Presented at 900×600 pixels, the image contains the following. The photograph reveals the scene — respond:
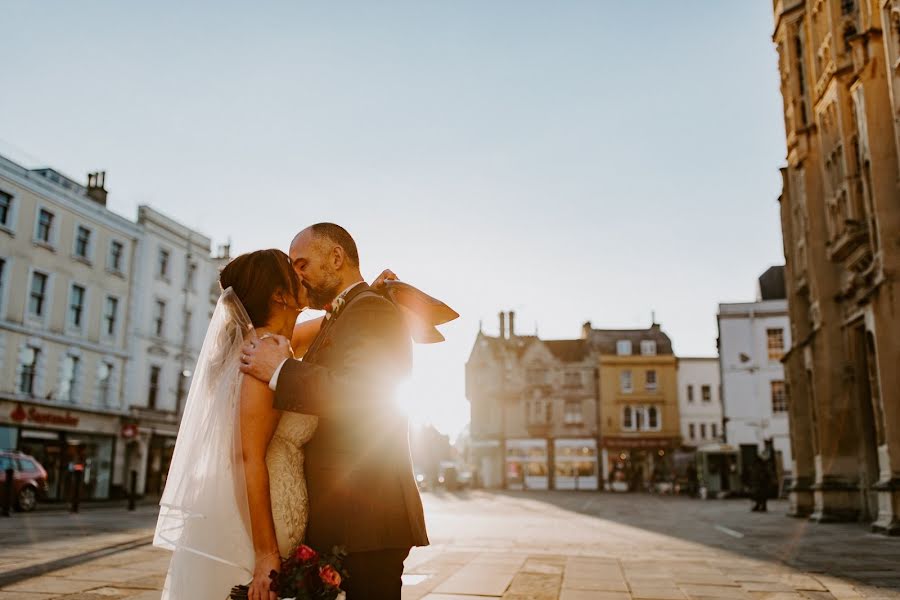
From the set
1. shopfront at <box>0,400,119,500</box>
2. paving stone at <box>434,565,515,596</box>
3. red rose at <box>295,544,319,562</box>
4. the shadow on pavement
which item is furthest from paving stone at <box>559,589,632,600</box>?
shopfront at <box>0,400,119,500</box>

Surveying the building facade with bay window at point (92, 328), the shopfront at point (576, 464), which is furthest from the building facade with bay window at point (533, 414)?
the building facade with bay window at point (92, 328)

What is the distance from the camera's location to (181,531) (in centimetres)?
236

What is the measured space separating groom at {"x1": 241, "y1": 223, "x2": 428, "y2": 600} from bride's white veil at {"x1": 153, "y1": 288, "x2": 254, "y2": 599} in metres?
0.19

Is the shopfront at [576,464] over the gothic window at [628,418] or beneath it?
beneath

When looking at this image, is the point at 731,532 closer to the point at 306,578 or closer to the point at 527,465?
the point at 306,578

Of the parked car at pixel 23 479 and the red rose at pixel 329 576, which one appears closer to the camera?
the red rose at pixel 329 576

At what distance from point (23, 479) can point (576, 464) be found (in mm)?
44233

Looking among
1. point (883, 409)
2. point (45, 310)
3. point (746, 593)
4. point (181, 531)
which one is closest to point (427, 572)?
point (746, 593)

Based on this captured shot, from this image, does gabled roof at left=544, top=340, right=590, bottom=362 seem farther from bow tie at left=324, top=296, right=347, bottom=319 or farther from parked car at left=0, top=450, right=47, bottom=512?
bow tie at left=324, top=296, right=347, bottom=319

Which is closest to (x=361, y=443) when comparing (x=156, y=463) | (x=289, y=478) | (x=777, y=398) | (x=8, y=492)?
(x=289, y=478)

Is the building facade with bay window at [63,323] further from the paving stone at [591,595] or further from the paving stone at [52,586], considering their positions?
the paving stone at [591,595]

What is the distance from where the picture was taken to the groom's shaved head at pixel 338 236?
2.62 m

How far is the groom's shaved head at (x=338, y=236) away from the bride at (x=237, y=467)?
164mm

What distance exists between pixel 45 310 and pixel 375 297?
31.4 meters
